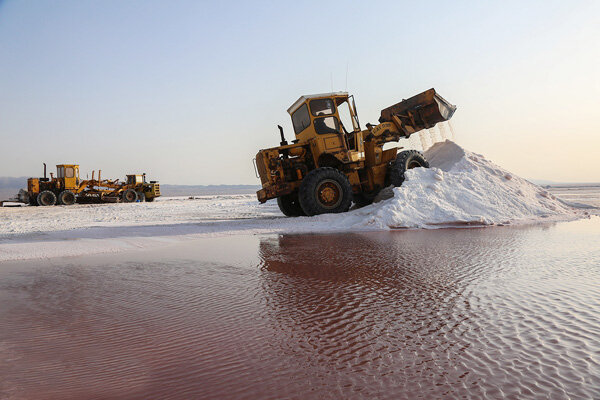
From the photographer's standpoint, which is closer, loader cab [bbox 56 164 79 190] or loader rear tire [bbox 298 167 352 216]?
loader rear tire [bbox 298 167 352 216]

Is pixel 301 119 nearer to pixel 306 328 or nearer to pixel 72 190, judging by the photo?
pixel 306 328

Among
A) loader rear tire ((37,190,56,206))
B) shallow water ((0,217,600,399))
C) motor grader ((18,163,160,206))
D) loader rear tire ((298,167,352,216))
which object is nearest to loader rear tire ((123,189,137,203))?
motor grader ((18,163,160,206))

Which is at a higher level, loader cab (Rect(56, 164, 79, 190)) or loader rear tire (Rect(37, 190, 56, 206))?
loader cab (Rect(56, 164, 79, 190))

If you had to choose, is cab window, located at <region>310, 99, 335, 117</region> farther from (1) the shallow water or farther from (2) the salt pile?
(1) the shallow water

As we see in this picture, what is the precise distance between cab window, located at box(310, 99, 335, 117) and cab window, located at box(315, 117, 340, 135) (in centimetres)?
18

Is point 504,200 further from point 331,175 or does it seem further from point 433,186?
point 331,175

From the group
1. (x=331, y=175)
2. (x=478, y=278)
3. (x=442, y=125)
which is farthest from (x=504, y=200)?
(x=478, y=278)

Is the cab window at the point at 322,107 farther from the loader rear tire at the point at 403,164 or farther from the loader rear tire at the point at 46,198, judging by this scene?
the loader rear tire at the point at 46,198

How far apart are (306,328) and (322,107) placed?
969 cm

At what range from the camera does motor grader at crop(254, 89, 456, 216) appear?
11703 mm

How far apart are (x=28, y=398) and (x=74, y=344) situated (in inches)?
28.8

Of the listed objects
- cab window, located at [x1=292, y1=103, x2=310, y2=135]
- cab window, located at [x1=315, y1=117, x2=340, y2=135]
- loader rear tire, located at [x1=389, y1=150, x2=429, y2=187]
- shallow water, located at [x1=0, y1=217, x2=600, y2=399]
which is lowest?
shallow water, located at [x1=0, y1=217, x2=600, y2=399]

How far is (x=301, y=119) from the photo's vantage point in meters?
12.7

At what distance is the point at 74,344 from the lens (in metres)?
2.84
